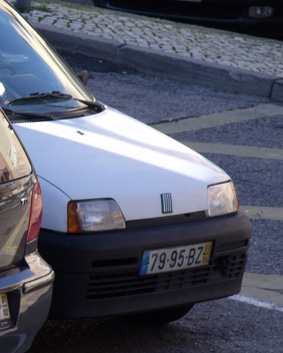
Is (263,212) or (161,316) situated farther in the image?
(263,212)

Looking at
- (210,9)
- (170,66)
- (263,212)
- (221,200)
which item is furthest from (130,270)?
(210,9)

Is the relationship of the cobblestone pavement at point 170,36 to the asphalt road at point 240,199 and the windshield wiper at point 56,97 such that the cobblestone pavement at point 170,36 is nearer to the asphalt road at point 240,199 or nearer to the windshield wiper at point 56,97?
the asphalt road at point 240,199

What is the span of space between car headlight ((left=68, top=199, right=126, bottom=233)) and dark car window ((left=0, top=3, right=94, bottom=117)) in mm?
845

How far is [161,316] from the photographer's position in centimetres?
516

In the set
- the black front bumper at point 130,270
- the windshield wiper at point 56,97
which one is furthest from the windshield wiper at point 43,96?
the black front bumper at point 130,270

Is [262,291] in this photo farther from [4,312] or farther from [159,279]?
[4,312]

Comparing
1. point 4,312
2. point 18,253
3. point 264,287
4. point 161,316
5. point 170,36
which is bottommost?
point 170,36

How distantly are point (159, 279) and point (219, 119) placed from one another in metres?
5.17

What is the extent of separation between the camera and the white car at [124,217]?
438 cm

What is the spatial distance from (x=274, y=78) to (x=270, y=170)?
8.19ft

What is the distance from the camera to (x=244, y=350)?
16.3 feet

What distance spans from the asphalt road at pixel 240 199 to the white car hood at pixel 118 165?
0.75 m

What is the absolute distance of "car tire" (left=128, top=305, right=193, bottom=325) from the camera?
5.11m

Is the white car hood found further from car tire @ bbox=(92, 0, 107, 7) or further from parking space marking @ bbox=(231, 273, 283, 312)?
car tire @ bbox=(92, 0, 107, 7)
